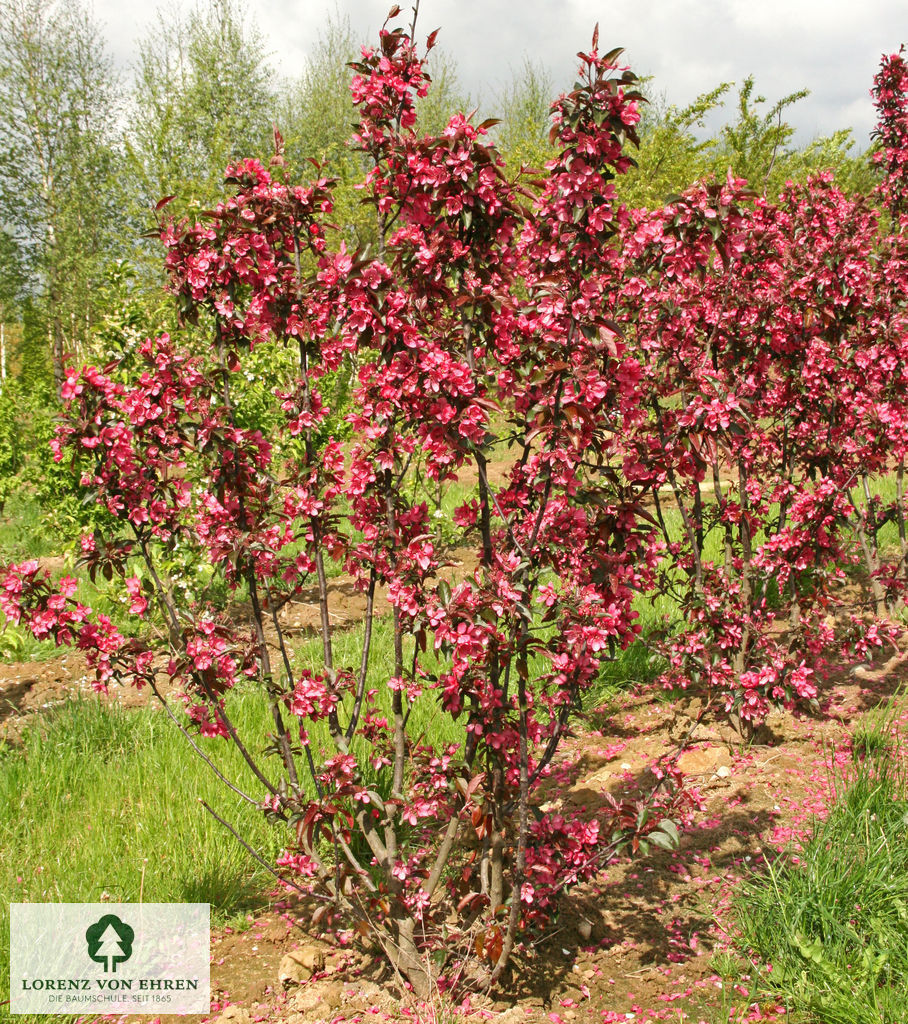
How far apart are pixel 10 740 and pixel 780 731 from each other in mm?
4143

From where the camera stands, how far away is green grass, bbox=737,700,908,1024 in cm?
208

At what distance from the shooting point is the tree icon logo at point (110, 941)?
2520mm

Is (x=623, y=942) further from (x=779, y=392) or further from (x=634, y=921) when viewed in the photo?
(x=779, y=392)

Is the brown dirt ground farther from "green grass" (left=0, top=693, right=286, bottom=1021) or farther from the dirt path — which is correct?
"green grass" (left=0, top=693, right=286, bottom=1021)

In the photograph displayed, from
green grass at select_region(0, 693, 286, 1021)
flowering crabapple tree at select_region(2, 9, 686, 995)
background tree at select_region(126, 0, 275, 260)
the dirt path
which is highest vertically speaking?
background tree at select_region(126, 0, 275, 260)

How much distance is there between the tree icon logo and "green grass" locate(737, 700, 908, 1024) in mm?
2027

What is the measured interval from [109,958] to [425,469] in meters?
1.94

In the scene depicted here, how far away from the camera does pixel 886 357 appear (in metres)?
3.99

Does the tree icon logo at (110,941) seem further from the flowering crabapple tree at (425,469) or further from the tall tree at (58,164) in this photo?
the tall tree at (58,164)

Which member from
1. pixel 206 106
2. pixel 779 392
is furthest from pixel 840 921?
pixel 206 106

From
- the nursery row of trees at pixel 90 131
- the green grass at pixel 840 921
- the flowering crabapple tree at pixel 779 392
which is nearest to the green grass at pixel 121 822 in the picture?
the green grass at pixel 840 921

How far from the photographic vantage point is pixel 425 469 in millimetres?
2367

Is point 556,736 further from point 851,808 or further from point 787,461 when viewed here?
point 787,461

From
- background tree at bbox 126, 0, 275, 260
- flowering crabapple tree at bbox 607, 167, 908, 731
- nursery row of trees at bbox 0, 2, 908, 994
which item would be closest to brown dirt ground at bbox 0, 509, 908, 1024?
nursery row of trees at bbox 0, 2, 908, 994
